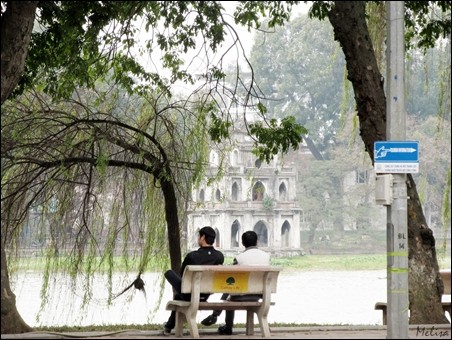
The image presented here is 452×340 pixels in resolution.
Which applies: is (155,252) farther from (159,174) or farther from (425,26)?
(425,26)

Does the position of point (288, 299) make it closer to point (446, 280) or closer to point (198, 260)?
point (446, 280)

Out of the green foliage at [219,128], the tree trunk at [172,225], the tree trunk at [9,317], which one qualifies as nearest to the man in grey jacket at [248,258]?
the tree trunk at [9,317]

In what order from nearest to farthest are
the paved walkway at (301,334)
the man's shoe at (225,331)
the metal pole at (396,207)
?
the metal pole at (396,207) < the paved walkway at (301,334) < the man's shoe at (225,331)

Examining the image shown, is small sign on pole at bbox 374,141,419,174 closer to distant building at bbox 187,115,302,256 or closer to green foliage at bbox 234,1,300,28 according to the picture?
green foliage at bbox 234,1,300,28

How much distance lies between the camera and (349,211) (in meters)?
102

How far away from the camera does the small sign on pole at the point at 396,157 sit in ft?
43.4

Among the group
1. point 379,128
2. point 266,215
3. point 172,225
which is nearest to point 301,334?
point 379,128

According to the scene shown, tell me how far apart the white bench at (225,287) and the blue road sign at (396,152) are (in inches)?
76.9

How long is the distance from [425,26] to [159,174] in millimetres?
5074

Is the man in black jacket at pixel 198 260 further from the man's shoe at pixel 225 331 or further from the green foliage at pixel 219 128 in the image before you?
the green foliage at pixel 219 128

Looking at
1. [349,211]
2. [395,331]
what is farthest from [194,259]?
[349,211]

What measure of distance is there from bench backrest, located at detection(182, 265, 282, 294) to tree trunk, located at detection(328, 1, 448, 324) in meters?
3.63

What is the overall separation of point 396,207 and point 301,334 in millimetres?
2597

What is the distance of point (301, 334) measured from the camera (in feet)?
49.6
